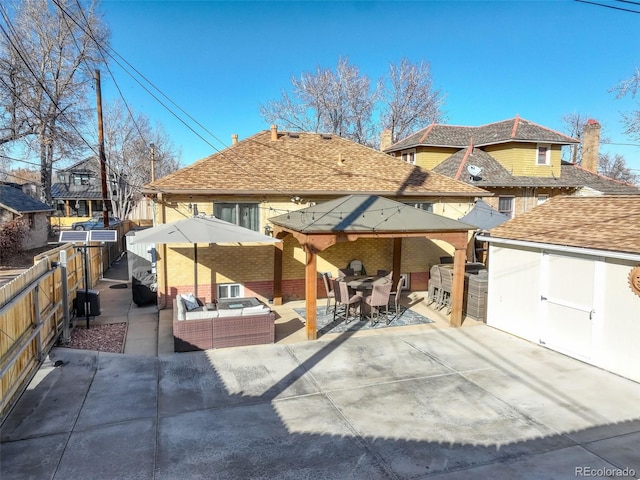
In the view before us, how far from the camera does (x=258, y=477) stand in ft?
15.3

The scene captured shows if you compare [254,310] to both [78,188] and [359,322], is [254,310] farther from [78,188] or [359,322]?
[78,188]

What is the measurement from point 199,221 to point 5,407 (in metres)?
5.42

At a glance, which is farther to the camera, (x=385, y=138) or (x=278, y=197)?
(x=385, y=138)

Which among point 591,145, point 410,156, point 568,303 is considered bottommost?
point 568,303

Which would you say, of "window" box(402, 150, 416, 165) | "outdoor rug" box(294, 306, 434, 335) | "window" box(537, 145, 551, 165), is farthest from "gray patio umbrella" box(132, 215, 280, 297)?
"window" box(537, 145, 551, 165)

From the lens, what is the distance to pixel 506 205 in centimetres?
2055

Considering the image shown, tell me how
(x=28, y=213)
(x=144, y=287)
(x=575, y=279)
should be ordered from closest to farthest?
(x=575, y=279) → (x=144, y=287) → (x=28, y=213)

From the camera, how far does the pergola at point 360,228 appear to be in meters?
9.29

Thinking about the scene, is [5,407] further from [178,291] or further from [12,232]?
[12,232]

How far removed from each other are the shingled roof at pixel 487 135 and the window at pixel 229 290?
14382 millimetres

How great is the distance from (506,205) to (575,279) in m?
13.2

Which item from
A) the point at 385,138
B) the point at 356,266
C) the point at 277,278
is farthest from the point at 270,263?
the point at 385,138

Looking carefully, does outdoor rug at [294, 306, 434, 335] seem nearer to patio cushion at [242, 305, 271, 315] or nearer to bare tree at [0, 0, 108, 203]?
patio cushion at [242, 305, 271, 315]

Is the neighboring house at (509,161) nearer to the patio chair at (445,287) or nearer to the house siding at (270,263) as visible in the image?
the house siding at (270,263)
